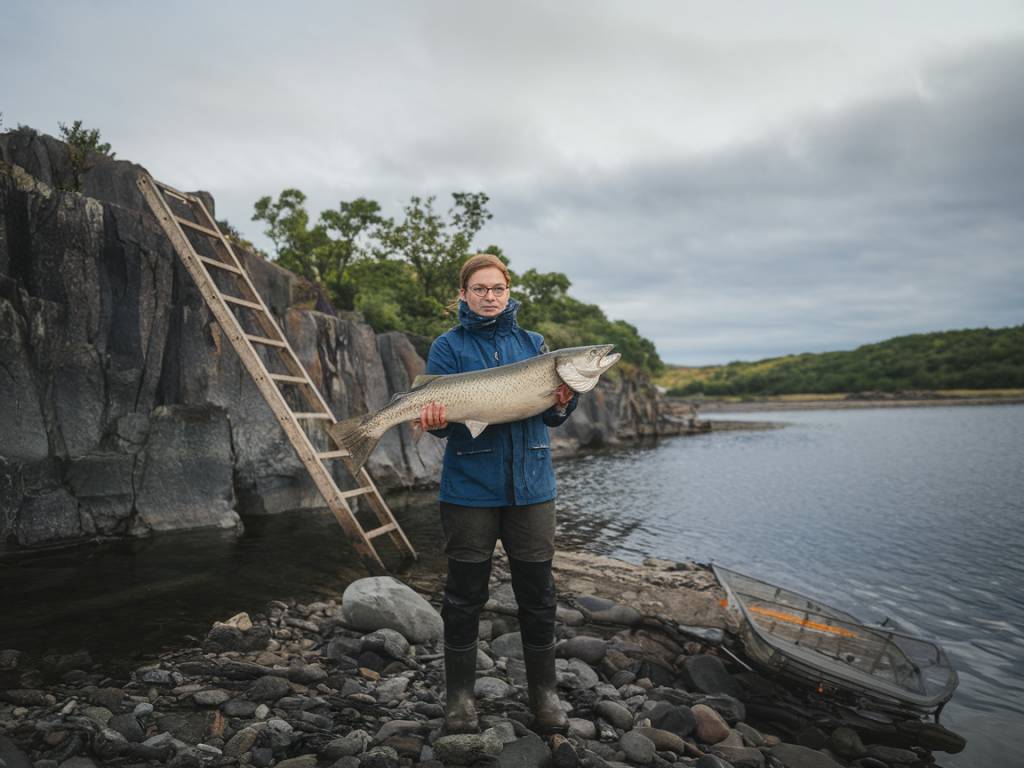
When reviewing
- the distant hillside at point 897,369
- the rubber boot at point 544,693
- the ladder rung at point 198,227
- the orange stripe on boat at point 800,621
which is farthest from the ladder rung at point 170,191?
the distant hillside at point 897,369

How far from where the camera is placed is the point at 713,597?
949 cm

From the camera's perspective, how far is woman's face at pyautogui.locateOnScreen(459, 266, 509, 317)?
4637 millimetres

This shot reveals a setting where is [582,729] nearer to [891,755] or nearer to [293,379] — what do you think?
[891,755]

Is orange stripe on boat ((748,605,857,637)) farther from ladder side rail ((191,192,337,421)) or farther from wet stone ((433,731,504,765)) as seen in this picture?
ladder side rail ((191,192,337,421))

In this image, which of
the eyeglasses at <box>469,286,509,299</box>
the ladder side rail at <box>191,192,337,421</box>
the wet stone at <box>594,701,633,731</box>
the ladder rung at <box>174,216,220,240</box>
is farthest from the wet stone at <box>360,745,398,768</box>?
the ladder rung at <box>174,216,220,240</box>

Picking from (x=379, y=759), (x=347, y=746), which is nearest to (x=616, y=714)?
(x=379, y=759)

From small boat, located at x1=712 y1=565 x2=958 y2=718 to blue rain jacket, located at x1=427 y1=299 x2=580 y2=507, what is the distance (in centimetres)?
420

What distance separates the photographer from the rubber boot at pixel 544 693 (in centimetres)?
471

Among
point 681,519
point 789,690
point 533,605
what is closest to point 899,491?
point 681,519

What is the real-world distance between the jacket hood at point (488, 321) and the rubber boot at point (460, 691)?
101 inches

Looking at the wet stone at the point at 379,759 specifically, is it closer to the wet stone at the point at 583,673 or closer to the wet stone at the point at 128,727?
the wet stone at the point at 128,727

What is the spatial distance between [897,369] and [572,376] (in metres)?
172

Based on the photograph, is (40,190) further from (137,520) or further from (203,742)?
(203,742)

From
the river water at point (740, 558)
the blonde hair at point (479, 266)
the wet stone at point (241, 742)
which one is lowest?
the river water at point (740, 558)
